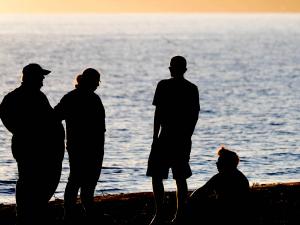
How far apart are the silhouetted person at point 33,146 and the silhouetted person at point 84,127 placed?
0.42 m

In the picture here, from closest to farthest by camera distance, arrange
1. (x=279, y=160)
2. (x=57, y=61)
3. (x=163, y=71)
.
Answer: (x=279, y=160), (x=163, y=71), (x=57, y=61)

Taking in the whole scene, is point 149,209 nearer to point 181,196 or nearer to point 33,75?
point 181,196

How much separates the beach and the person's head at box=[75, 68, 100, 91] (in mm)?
1668

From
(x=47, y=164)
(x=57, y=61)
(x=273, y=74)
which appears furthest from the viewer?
(x=57, y=61)

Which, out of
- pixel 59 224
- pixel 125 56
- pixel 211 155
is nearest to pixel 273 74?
pixel 125 56

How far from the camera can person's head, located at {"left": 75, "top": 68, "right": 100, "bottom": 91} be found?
10234mm

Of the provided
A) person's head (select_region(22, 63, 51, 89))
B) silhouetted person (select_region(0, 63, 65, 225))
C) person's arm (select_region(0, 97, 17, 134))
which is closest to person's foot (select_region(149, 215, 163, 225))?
silhouetted person (select_region(0, 63, 65, 225))

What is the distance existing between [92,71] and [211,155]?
18.9m

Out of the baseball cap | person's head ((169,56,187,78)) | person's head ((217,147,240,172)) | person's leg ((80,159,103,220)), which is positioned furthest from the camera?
person's head ((169,56,187,78))

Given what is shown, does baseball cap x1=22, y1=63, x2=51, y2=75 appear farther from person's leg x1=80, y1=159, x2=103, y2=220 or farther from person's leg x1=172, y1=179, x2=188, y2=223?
person's leg x1=172, y1=179, x2=188, y2=223

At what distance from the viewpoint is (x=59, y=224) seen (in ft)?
35.4

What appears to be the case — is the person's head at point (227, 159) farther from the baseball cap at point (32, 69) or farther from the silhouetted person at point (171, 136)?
the baseball cap at point (32, 69)

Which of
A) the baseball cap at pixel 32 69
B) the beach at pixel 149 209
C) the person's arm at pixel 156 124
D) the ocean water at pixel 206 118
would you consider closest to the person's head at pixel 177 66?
the person's arm at pixel 156 124

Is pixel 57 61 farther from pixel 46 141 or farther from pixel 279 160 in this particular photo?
pixel 46 141
